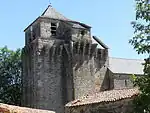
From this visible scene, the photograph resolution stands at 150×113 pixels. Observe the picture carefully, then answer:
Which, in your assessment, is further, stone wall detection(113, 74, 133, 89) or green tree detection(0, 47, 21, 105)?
green tree detection(0, 47, 21, 105)

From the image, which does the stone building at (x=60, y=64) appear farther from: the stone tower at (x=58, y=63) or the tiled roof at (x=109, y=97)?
the tiled roof at (x=109, y=97)

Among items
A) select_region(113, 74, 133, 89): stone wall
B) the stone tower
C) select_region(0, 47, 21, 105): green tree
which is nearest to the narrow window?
the stone tower

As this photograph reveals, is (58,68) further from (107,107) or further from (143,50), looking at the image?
(143,50)

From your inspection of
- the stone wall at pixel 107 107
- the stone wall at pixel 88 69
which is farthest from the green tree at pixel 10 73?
the stone wall at pixel 107 107

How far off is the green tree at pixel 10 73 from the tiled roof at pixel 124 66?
1217cm

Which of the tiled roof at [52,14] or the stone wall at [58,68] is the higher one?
the tiled roof at [52,14]

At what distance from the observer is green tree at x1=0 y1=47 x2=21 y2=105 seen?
44.4 m

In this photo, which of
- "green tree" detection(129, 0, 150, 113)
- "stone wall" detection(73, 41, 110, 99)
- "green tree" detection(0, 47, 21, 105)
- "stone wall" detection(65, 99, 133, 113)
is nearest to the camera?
"green tree" detection(129, 0, 150, 113)

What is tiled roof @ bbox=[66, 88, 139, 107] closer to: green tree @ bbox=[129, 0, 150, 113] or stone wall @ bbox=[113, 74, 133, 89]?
green tree @ bbox=[129, 0, 150, 113]

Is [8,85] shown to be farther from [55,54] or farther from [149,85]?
[149,85]

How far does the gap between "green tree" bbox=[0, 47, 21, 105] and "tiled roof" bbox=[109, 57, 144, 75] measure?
12.2 m

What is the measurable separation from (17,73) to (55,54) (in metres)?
10.5

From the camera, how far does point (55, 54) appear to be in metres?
37.6

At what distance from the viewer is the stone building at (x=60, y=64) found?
36.3m
